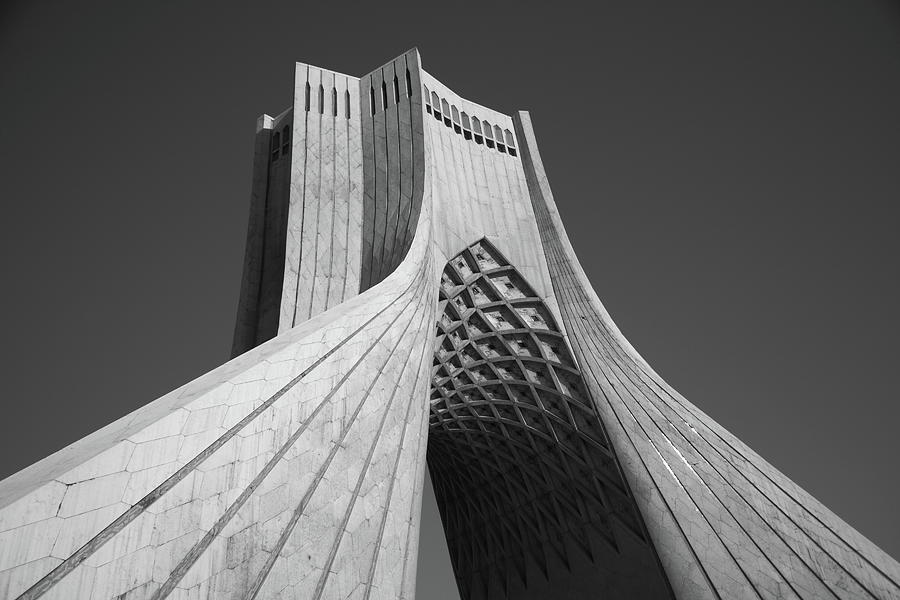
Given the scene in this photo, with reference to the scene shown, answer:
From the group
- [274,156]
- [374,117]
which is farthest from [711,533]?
[274,156]

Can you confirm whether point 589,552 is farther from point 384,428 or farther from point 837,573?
point 384,428

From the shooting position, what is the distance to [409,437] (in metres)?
8.45

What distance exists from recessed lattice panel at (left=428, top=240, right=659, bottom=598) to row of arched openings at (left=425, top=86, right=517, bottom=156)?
319cm

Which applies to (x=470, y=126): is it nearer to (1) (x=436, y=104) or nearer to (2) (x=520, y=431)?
(1) (x=436, y=104)

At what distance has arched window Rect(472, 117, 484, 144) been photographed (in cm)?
1591

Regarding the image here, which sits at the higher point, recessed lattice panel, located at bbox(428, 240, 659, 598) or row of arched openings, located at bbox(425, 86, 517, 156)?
row of arched openings, located at bbox(425, 86, 517, 156)

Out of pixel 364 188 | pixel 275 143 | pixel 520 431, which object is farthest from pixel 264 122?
pixel 520 431

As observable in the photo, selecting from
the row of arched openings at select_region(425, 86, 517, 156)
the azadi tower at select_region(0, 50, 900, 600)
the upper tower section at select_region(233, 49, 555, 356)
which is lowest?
the azadi tower at select_region(0, 50, 900, 600)

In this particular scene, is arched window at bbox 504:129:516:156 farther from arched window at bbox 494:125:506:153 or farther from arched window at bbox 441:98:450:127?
arched window at bbox 441:98:450:127

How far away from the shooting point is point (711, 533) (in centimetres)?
988

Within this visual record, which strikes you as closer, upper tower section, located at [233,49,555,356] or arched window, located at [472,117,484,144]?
upper tower section, located at [233,49,555,356]

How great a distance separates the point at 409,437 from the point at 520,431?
698 centimetres

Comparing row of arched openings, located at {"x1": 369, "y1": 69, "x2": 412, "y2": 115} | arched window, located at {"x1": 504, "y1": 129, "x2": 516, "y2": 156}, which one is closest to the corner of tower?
row of arched openings, located at {"x1": 369, "y1": 69, "x2": 412, "y2": 115}

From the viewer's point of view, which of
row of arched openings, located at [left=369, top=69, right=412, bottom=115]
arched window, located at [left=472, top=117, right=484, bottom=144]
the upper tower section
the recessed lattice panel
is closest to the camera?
the upper tower section
